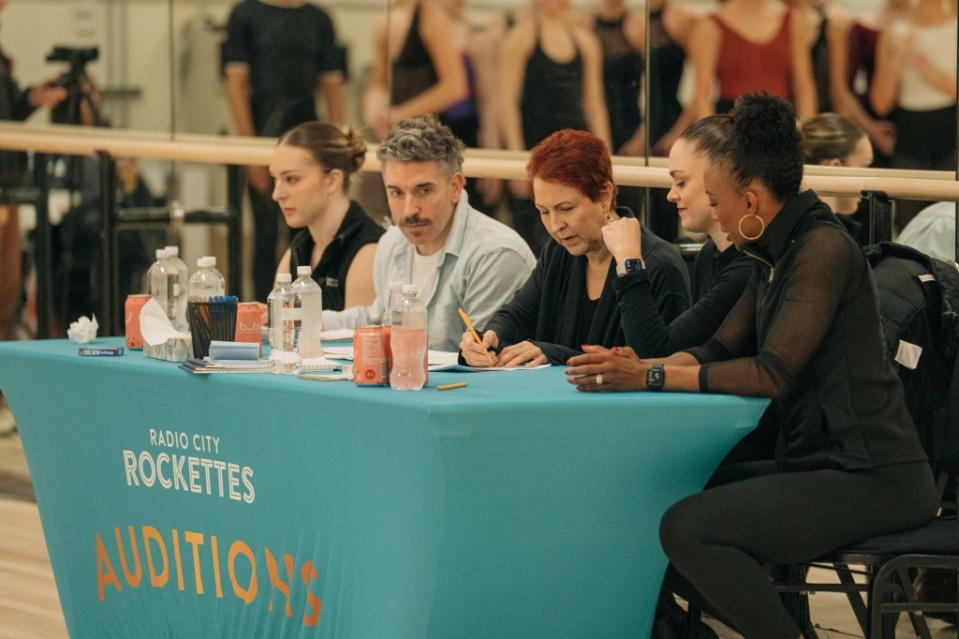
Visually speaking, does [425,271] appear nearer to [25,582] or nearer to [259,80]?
[25,582]

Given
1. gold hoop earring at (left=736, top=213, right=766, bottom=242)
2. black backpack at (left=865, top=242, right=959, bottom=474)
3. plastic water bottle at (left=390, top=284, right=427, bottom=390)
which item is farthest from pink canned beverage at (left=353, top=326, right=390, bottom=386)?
black backpack at (left=865, top=242, right=959, bottom=474)

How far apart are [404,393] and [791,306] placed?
70 cm

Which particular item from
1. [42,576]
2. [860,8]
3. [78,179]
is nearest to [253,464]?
[42,576]

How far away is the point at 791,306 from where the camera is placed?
2.86m

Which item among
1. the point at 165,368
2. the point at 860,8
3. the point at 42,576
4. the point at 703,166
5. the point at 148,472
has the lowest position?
the point at 42,576

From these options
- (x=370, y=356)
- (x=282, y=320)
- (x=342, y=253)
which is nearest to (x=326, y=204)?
(x=342, y=253)

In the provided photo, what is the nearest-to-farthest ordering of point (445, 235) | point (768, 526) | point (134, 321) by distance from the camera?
1. point (768, 526)
2. point (134, 321)
3. point (445, 235)

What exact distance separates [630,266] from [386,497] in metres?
0.79

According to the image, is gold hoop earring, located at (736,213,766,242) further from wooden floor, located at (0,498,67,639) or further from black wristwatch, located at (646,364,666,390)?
wooden floor, located at (0,498,67,639)

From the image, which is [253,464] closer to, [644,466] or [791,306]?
[644,466]

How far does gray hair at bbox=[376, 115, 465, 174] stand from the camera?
3916mm

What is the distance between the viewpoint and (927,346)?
10.4ft

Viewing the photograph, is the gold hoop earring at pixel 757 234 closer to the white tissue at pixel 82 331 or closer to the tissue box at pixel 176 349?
the tissue box at pixel 176 349

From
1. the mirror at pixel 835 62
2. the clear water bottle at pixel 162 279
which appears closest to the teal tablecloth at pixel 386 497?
the clear water bottle at pixel 162 279
